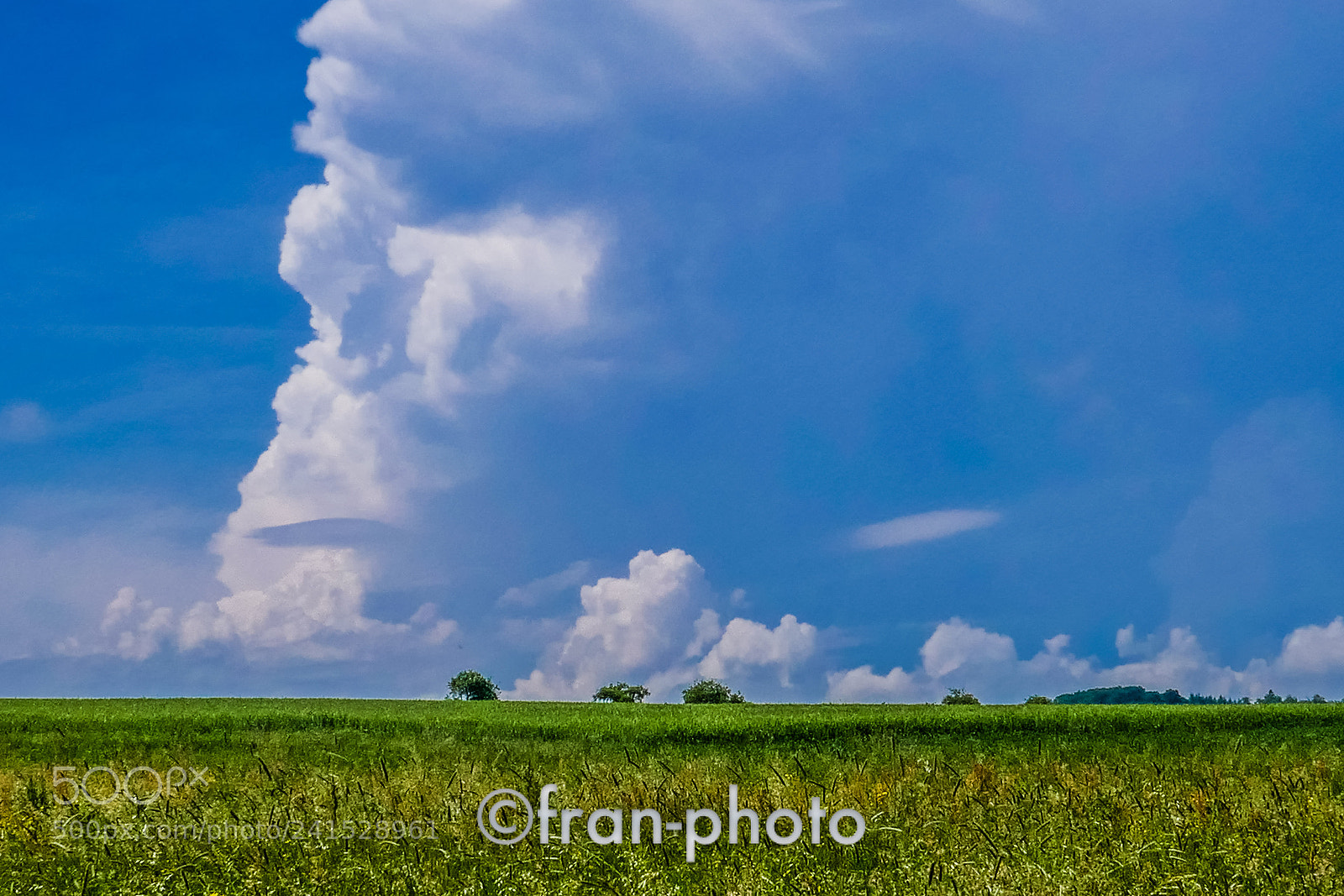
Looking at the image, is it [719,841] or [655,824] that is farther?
[655,824]

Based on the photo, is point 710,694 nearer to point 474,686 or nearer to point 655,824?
point 474,686

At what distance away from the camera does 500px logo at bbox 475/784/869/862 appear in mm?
5618

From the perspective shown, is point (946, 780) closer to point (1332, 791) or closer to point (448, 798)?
point (1332, 791)

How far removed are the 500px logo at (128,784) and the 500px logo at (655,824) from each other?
322 centimetres

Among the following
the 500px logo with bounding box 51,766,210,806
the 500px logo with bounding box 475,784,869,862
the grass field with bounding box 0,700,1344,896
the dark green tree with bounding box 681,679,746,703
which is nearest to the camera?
the grass field with bounding box 0,700,1344,896

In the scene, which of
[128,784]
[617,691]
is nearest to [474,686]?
[617,691]

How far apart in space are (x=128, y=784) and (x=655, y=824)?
600 cm

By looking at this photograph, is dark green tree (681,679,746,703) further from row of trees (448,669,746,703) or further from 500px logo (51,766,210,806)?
500px logo (51,766,210,806)

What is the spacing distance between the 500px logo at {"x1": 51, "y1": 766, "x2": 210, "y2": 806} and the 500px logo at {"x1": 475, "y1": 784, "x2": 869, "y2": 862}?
10.6ft

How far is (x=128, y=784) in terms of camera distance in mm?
8562

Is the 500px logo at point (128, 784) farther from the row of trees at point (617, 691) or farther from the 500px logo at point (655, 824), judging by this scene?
the row of trees at point (617, 691)

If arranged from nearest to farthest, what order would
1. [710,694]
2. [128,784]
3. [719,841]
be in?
[719,841]
[128,784]
[710,694]

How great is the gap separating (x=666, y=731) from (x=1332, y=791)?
38.5 feet

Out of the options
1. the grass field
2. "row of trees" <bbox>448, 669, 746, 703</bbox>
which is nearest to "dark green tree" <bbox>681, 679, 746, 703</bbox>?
"row of trees" <bbox>448, 669, 746, 703</bbox>
